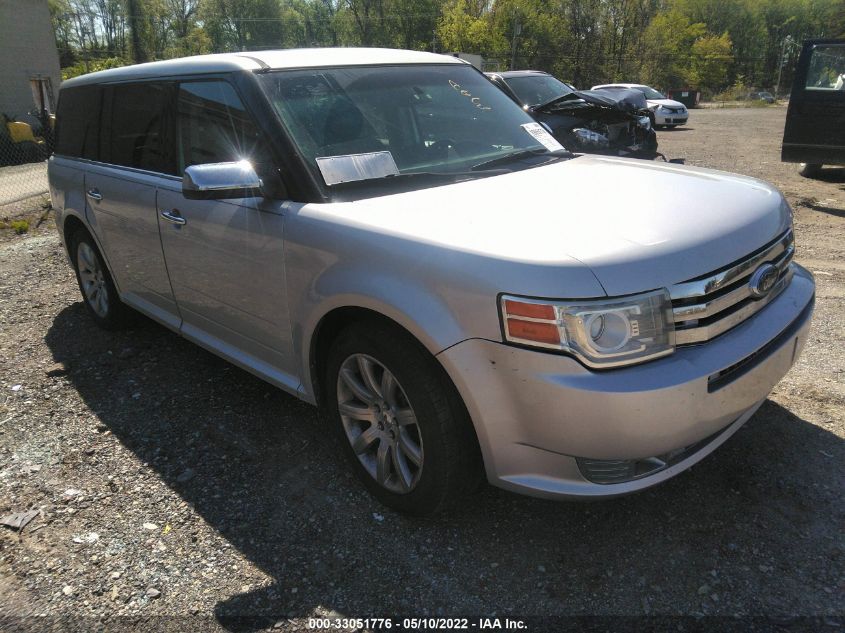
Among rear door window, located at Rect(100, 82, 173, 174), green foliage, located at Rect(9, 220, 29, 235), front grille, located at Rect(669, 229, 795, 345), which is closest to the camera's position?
front grille, located at Rect(669, 229, 795, 345)

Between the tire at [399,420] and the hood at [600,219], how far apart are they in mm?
452

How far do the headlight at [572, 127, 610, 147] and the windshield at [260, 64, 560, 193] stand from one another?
16.3 feet

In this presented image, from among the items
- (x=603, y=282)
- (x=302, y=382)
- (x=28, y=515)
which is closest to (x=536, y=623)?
(x=603, y=282)

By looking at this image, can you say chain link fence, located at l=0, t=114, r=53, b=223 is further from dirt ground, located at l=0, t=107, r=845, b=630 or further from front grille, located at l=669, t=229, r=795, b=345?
front grille, located at l=669, t=229, r=795, b=345

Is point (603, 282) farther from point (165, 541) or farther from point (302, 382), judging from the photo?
point (165, 541)

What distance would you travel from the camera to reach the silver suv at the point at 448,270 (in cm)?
212

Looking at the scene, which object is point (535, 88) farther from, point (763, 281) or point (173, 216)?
point (763, 281)

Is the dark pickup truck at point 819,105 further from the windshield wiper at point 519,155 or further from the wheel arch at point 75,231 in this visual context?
the wheel arch at point 75,231

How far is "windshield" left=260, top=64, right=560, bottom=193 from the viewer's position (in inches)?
115

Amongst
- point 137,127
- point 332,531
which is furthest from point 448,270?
point 137,127

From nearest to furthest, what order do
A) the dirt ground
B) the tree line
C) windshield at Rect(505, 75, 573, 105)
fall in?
1. the dirt ground
2. windshield at Rect(505, 75, 573, 105)
3. the tree line

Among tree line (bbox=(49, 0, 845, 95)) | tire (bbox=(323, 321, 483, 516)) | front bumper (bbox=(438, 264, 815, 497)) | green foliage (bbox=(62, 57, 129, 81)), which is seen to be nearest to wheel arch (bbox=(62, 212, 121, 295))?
tire (bbox=(323, 321, 483, 516))

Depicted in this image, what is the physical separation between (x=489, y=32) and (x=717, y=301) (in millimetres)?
71221

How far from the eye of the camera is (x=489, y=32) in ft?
220
